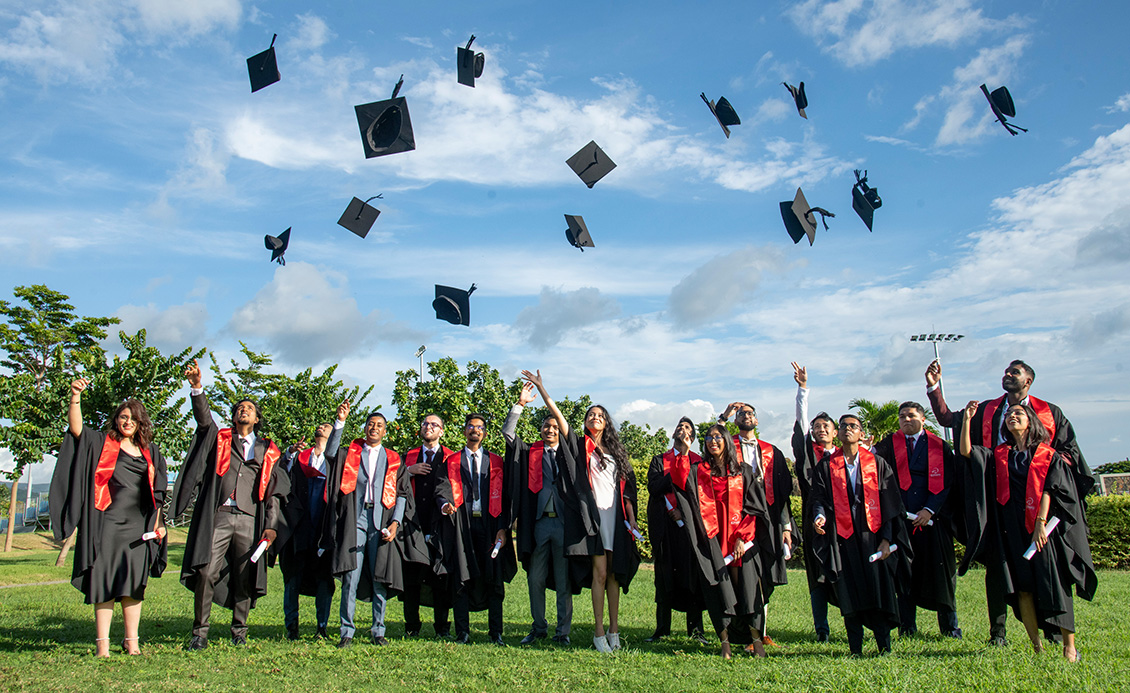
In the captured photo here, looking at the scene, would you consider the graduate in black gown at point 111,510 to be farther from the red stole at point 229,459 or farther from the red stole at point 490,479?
the red stole at point 490,479

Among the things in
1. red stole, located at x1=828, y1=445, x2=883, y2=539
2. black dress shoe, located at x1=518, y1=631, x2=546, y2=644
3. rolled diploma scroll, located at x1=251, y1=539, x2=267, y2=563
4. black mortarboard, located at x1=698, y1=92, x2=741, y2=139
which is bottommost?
black dress shoe, located at x1=518, y1=631, x2=546, y2=644

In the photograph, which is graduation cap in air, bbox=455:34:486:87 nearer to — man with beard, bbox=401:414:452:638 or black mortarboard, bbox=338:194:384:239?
black mortarboard, bbox=338:194:384:239

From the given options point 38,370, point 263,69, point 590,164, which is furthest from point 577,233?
point 38,370

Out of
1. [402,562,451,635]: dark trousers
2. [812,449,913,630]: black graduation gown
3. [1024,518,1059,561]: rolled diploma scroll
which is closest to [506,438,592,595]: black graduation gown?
[402,562,451,635]: dark trousers

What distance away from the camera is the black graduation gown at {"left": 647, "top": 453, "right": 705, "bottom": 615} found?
585cm

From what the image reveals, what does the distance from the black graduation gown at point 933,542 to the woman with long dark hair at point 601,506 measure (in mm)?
2041

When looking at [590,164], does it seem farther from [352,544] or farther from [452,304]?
[352,544]

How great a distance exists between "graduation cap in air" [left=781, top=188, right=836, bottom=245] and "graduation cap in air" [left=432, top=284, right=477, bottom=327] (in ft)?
11.8

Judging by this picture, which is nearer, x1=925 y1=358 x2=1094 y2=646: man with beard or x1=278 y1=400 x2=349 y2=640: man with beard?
x1=925 y1=358 x2=1094 y2=646: man with beard

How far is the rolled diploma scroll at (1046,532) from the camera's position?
189 inches

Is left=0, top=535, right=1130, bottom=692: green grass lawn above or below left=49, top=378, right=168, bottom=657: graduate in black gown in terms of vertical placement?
below

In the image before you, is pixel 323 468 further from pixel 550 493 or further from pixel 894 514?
pixel 894 514

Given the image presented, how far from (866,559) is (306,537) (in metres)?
4.29

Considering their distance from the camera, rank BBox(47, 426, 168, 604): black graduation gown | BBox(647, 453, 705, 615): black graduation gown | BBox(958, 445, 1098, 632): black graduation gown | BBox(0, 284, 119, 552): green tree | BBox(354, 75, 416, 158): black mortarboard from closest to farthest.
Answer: BBox(958, 445, 1098, 632): black graduation gown
BBox(47, 426, 168, 604): black graduation gown
BBox(647, 453, 705, 615): black graduation gown
BBox(354, 75, 416, 158): black mortarboard
BBox(0, 284, 119, 552): green tree
